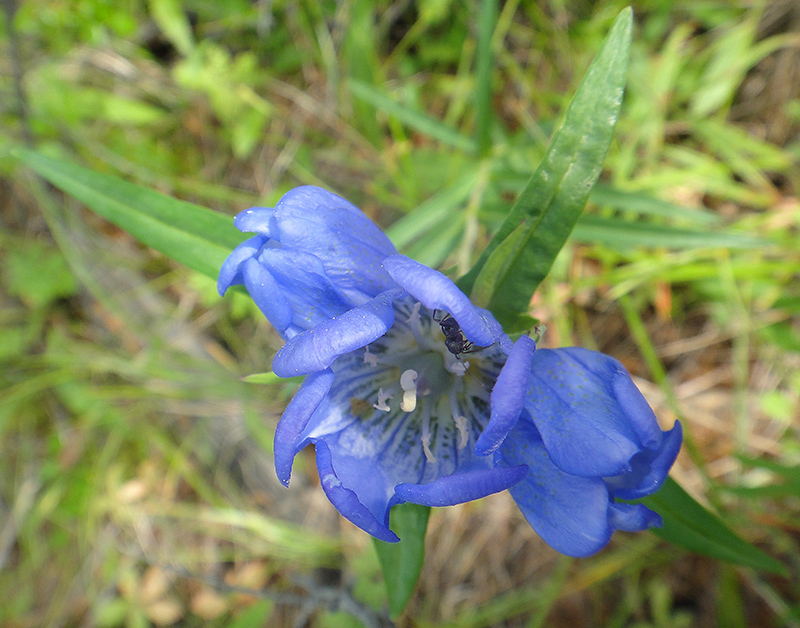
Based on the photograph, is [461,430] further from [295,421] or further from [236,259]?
[236,259]

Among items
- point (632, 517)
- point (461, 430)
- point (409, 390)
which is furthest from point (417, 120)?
point (632, 517)

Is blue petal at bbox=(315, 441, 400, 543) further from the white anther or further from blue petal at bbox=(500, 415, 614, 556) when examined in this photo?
the white anther

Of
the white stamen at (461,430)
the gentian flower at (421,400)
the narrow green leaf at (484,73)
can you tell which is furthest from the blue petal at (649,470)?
the narrow green leaf at (484,73)

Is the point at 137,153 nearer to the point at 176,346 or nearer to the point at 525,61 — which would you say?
the point at 176,346

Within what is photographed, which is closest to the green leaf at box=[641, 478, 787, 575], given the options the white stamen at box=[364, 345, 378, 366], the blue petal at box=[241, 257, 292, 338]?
the white stamen at box=[364, 345, 378, 366]

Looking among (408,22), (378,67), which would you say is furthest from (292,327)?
(408,22)

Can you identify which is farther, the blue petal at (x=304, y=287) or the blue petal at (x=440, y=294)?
the blue petal at (x=304, y=287)

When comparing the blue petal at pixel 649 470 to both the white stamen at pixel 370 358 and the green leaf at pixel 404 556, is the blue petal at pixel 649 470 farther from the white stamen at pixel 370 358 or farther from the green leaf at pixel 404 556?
the white stamen at pixel 370 358
